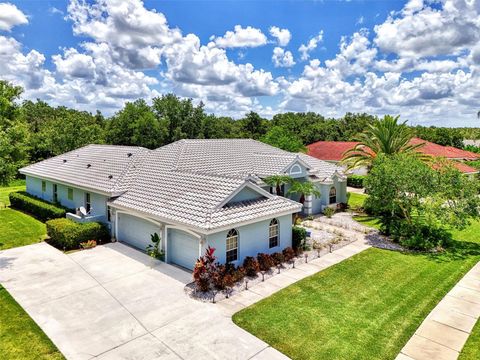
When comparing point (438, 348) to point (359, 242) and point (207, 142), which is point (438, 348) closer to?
point (359, 242)

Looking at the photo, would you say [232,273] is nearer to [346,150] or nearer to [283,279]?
[283,279]

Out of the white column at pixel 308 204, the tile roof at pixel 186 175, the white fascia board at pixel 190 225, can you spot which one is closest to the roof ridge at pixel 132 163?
the tile roof at pixel 186 175

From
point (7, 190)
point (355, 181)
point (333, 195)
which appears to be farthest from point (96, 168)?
point (355, 181)

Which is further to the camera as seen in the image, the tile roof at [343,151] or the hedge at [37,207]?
the tile roof at [343,151]

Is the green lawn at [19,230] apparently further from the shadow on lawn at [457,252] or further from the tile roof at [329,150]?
the tile roof at [329,150]

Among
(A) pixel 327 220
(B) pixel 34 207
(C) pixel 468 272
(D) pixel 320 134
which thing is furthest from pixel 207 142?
(D) pixel 320 134

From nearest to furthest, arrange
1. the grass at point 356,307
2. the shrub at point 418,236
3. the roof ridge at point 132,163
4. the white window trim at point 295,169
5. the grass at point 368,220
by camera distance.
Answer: the grass at point 356,307
the shrub at point 418,236
the roof ridge at point 132,163
the grass at point 368,220
the white window trim at point 295,169

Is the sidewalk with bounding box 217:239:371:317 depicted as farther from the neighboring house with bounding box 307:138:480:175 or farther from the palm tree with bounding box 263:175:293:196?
the neighboring house with bounding box 307:138:480:175
